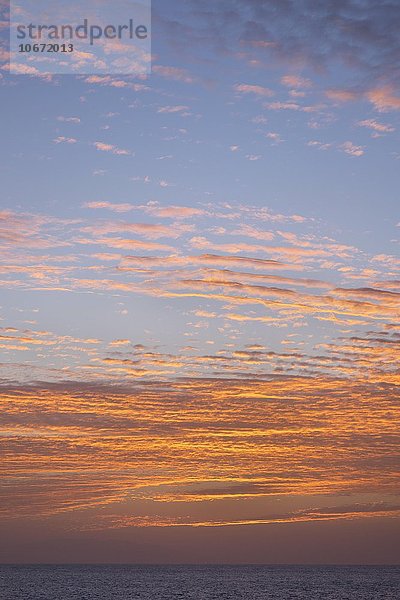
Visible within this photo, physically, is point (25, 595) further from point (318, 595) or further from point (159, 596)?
point (318, 595)

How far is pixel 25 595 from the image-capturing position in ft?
530

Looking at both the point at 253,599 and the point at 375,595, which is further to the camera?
the point at 375,595

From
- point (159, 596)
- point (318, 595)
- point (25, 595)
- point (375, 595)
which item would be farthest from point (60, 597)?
point (375, 595)

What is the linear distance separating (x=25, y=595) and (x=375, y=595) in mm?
76450

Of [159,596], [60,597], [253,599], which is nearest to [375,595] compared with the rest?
[253,599]

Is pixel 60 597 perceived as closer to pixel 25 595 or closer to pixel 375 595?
pixel 25 595

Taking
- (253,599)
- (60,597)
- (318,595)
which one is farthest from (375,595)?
(60,597)

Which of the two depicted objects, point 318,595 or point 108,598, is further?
point 318,595

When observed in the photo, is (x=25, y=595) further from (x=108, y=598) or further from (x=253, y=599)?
(x=253, y=599)

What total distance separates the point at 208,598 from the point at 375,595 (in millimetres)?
37362

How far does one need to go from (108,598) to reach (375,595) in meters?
58.2

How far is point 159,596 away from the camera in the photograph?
160750mm

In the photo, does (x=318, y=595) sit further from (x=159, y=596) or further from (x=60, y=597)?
(x=60, y=597)

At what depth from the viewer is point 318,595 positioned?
16375 centimetres
